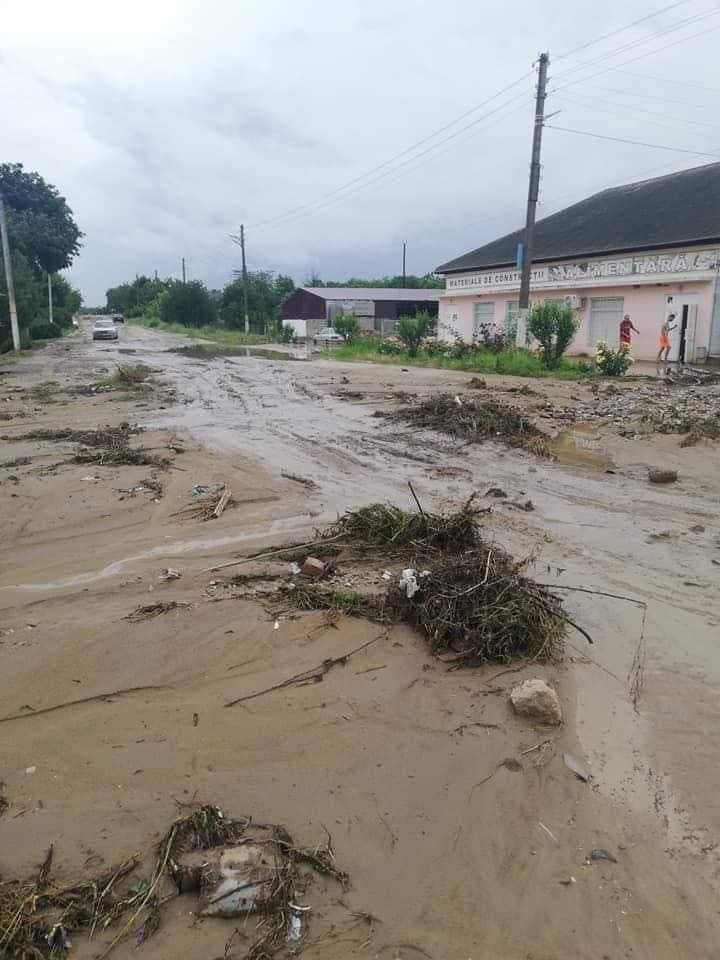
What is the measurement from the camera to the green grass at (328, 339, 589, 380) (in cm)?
2008

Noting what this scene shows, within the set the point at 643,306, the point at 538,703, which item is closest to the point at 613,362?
the point at 643,306

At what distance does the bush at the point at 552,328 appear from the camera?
800 inches

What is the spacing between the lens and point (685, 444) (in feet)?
31.4

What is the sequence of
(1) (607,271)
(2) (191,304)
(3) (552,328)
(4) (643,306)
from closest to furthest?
(3) (552,328)
(4) (643,306)
(1) (607,271)
(2) (191,304)

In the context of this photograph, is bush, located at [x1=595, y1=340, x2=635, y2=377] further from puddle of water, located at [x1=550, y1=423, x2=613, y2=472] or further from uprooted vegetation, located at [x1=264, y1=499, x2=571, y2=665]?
uprooted vegetation, located at [x1=264, y1=499, x2=571, y2=665]

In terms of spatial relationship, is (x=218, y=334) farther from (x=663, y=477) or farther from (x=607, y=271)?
(x=663, y=477)

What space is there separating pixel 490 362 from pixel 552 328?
2198mm

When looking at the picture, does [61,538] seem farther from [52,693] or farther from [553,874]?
[553,874]

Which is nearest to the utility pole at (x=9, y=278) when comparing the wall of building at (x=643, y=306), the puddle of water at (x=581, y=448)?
the wall of building at (x=643, y=306)

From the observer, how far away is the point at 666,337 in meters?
22.3

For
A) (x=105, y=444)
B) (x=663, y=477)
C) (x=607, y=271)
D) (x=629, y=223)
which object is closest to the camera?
(x=663, y=477)

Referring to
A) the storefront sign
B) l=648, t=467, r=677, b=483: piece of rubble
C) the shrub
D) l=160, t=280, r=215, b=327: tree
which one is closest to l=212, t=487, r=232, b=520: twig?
l=648, t=467, r=677, b=483: piece of rubble

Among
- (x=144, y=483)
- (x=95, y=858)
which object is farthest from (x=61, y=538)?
(x=95, y=858)

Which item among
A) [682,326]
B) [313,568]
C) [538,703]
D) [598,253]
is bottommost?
[538,703]
